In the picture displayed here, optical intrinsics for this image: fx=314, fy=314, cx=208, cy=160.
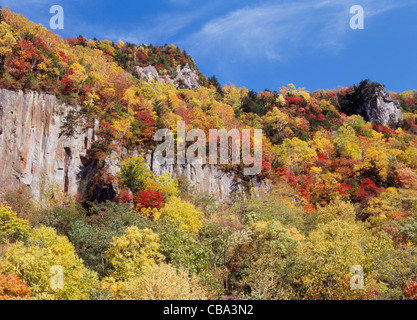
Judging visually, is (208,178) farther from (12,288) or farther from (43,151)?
(12,288)

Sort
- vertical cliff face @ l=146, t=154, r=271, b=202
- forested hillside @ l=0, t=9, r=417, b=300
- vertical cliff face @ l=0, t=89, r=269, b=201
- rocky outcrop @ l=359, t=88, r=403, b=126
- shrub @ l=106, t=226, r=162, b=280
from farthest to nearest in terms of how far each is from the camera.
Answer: rocky outcrop @ l=359, t=88, r=403, b=126 → vertical cliff face @ l=146, t=154, r=271, b=202 → vertical cliff face @ l=0, t=89, r=269, b=201 → shrub @ l=106, t=226, r=162, b=280 → forested hillside @ l=0, t=9, r=417, b=300

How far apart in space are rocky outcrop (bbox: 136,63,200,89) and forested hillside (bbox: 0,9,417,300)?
11283mm

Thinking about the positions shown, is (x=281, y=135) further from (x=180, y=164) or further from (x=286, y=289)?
(x=286, y=289)

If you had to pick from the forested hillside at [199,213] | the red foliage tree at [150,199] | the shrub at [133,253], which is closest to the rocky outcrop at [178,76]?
the forested hillside at [199,213]

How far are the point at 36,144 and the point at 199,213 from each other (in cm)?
1718

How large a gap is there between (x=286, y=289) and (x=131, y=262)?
8.62 meters

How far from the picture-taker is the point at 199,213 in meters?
25.1

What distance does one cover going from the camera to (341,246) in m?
16.3

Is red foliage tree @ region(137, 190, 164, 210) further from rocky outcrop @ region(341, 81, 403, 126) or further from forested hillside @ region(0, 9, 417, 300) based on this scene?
rocky outcrop @ region(341, 81, 403, 126)

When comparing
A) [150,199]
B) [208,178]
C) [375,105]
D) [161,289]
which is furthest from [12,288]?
[375,105]

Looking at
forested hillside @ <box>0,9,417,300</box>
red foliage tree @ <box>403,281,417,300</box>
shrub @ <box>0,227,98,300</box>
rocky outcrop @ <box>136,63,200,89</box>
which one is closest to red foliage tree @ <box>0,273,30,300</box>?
forested hillside @ <box>0,9,417,300</box>

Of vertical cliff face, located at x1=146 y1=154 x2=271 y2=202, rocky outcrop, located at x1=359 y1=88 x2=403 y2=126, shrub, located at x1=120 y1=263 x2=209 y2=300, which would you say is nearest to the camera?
shrub, located at x1=120 y1=263 x2=209 y2=300

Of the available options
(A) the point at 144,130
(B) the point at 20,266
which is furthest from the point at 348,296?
(A) the point at 144,130

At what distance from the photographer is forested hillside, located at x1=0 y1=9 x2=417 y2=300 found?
1555 cm
